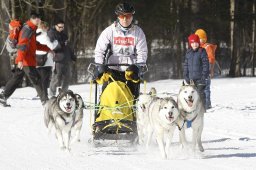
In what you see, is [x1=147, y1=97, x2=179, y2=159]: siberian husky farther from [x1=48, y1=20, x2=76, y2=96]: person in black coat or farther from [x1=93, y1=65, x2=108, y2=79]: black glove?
[x1=48, y1=20, x2=76, y2=96]: person in black coat

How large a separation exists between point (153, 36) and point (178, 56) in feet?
5.60

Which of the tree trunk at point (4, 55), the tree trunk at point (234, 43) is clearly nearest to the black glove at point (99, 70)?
the tree trunk at point (4, 55)

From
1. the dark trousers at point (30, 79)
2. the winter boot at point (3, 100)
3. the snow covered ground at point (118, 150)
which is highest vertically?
the dark trousers at point (30, 79)

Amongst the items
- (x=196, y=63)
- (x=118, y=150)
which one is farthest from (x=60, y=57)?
(x=118, y=150)

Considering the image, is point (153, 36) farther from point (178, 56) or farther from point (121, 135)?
point (121, 135)

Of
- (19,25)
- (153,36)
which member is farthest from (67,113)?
(153,36)

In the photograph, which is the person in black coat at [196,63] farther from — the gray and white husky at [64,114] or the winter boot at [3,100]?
the winter boot at [3,100]

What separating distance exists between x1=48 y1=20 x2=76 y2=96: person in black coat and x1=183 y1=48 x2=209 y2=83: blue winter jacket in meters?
3.28

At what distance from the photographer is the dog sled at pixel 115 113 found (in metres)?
6.82

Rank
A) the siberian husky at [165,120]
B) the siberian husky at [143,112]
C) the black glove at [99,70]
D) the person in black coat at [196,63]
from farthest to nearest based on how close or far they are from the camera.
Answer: the person in black coat at [196,63] → the siberian husky at [143,112] → the black glove at [99,70] → the siberian husky at [165,120]

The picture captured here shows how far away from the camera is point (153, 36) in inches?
1065

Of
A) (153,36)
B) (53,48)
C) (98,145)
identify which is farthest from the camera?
(153,36)

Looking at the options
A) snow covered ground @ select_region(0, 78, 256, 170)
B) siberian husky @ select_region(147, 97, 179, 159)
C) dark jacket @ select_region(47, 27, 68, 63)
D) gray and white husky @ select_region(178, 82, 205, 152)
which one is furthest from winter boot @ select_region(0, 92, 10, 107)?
siberian husky @ select_region(147, 97, 179, 159)

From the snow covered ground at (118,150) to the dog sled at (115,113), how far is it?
19 cm
